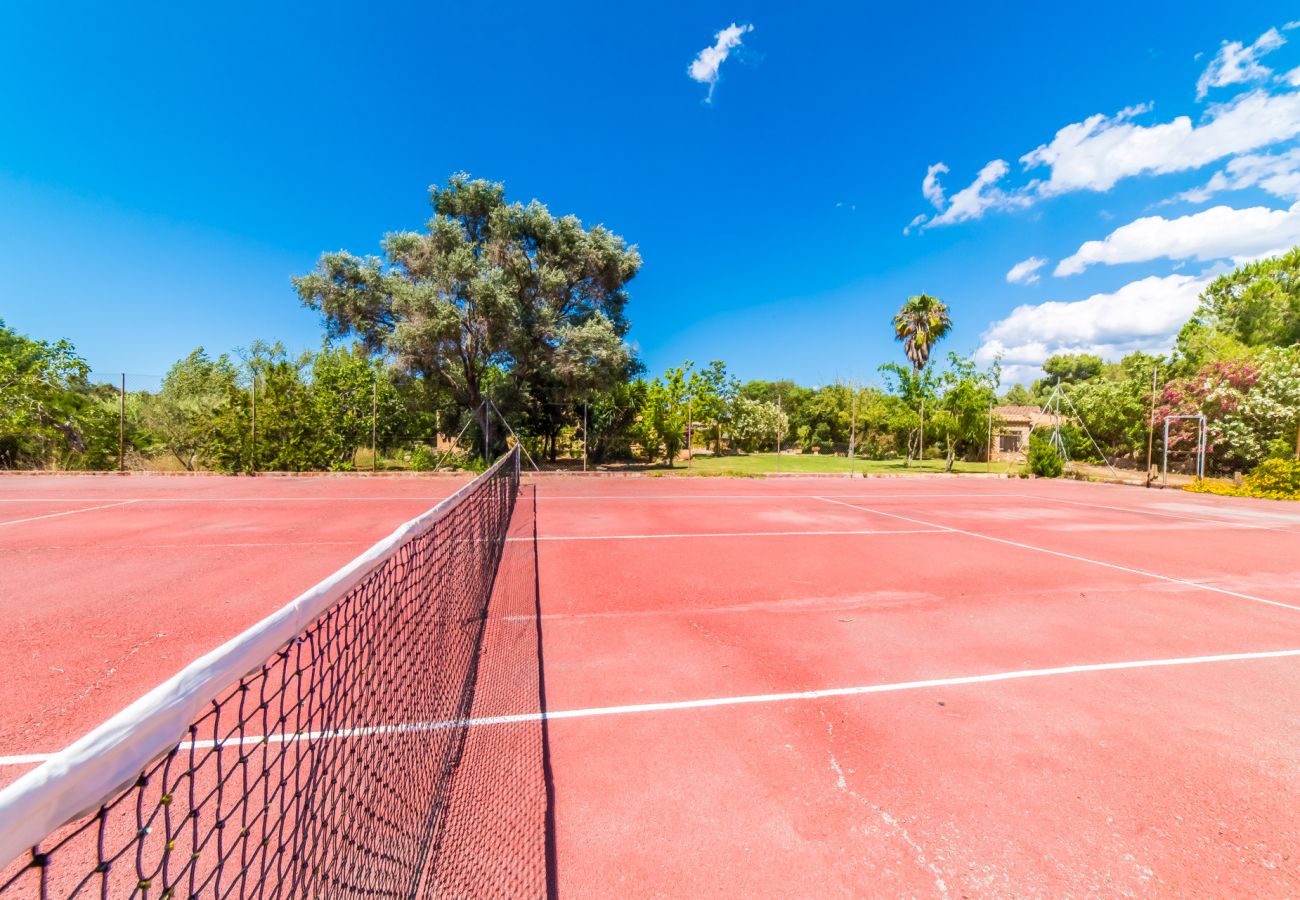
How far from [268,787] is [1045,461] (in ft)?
90.7

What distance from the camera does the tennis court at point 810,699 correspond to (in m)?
2.48

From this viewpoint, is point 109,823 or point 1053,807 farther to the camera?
point 1053,807

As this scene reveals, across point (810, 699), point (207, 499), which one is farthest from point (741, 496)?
point (207, 499)

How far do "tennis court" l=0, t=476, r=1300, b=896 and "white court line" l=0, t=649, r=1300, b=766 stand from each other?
27mm

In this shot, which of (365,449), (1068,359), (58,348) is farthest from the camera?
(1068,359)

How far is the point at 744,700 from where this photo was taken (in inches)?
150

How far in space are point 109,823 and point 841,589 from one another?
6272 mm

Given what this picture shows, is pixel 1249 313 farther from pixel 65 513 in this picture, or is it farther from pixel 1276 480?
pixel 65 513

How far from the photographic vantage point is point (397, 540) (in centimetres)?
324

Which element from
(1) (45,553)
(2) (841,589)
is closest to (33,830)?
(2) (841,589)

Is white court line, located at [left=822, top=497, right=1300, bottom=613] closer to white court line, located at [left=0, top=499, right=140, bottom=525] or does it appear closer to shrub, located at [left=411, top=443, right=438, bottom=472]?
shrub, located at [left=411, top=443, right=438, bottom=472]

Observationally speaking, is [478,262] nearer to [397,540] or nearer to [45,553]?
[45,553]

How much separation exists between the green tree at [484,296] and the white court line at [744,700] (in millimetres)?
16212

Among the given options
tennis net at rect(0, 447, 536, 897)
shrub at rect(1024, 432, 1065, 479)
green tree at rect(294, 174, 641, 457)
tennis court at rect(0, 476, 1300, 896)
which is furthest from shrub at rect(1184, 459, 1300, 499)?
tennis net at rect(0, 447, 536, 897)
